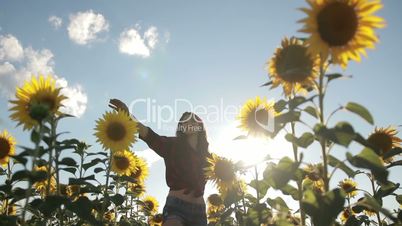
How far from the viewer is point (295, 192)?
387 cm

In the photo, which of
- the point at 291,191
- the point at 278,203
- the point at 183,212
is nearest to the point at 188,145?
the point at 183,212

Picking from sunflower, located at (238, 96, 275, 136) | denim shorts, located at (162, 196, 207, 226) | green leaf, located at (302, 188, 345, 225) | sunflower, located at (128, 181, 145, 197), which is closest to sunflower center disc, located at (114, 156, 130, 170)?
sunflower, located at (128, 181, 145, 197)

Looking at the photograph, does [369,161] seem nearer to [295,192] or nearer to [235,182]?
[295,192]

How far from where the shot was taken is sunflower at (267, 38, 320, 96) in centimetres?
343

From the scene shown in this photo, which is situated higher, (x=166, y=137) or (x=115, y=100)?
(x=115, y=100)

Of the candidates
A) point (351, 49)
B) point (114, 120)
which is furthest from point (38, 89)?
point (351, 49)


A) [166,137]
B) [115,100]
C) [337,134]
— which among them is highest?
[115,100]

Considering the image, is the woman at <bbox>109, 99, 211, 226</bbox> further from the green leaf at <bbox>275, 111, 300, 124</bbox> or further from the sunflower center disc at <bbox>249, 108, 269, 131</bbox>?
the green leaf at <bbox>275, 111, 300, 124</bbox>

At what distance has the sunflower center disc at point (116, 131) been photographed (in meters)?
6.60

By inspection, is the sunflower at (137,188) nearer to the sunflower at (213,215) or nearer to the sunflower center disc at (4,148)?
the sunflower at (213,215)

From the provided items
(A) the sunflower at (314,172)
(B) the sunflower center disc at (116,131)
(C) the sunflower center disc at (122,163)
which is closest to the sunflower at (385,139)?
(A) the sunflower at (314,172)

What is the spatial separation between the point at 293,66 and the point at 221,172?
316cm

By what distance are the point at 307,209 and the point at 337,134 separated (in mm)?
580

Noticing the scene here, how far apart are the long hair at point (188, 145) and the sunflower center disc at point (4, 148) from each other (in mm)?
2697
